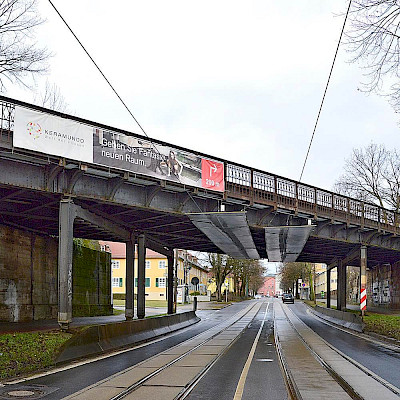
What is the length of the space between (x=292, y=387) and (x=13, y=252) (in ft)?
62.8

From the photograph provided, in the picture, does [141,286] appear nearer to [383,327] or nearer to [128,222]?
[128,222]

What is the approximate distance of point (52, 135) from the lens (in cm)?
1797

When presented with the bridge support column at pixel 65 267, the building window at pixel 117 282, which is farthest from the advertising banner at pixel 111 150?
the building window at pixel 117 282

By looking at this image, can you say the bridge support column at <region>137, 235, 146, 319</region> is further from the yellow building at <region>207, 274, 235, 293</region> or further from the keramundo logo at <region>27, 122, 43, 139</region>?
the yellow building at <region>207, 274, 235, 293</region>

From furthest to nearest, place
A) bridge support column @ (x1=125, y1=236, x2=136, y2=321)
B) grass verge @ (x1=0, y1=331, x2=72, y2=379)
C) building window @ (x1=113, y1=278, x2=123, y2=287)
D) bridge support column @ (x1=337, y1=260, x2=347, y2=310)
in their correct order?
building window @ (x1=113, y1=278, x2=123, y2=287)
bridge support column @ (x1=337, y1=260, x2=347, y2=310)
bridge support column @ (x1=125, y1=236, x2=136, y2=321)
grass verge @ (x1=0, y1=331, x2=72, y2=379)

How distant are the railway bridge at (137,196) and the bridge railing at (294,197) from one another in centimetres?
6

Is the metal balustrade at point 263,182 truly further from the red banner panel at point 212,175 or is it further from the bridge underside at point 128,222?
the red banner panel at point 212,175

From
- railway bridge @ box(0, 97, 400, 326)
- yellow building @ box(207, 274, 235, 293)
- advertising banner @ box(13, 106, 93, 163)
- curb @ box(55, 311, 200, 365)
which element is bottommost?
yellow building @ box(207, 274, 235, 293)

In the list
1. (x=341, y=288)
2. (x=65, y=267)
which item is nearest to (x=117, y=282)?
(x=341, y=288)

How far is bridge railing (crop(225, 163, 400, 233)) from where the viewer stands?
85.3ft

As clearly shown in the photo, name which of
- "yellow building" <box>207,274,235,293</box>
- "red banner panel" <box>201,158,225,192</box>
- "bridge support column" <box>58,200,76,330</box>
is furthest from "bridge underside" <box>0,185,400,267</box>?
"yellow building" <box>207,274,235,293</box>

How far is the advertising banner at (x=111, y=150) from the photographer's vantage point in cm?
1744

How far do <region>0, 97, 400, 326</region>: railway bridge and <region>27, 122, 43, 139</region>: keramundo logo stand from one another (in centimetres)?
3

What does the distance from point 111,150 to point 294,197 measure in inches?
501
